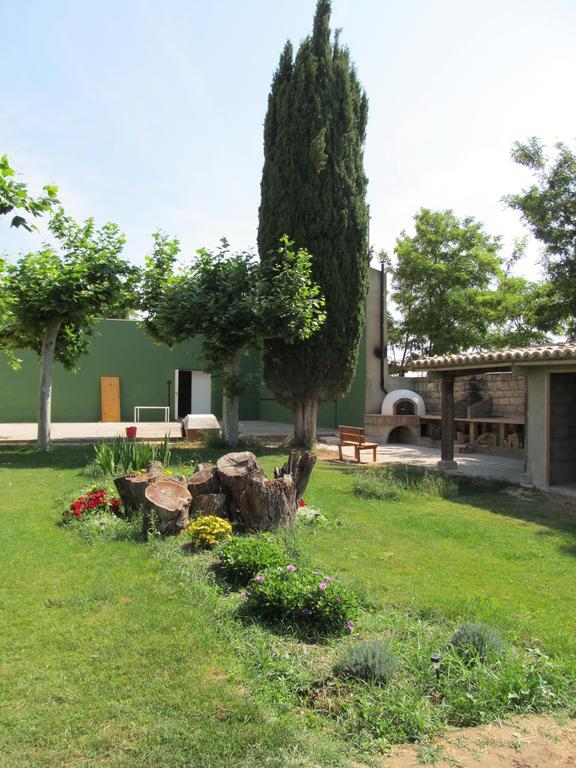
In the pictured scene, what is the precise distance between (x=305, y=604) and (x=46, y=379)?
10.5 metres

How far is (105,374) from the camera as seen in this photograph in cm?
2255

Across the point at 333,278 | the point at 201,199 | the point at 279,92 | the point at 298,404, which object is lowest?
the point at 298,404

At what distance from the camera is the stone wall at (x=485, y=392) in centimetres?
1513

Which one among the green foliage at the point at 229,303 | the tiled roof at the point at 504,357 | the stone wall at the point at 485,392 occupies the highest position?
the green foliage at the point at 229,303

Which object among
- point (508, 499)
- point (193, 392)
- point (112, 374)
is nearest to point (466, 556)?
point (508, 499)

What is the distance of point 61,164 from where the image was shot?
9180 millimetres

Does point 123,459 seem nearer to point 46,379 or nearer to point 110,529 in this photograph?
point 110,529

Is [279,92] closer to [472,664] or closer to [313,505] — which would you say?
[313,505]

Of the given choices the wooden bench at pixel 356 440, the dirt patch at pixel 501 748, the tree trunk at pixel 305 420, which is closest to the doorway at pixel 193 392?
the tree trunk at pixel 305 420

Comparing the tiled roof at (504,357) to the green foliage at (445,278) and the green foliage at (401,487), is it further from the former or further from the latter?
the green foliage at (445,278)

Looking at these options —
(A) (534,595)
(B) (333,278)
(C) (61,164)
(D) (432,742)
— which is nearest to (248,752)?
(D) (432,742)

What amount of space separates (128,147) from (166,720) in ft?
29.6

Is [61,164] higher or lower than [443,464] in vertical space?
higher

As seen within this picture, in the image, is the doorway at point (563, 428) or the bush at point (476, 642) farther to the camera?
the doorway at point (563, 428)
